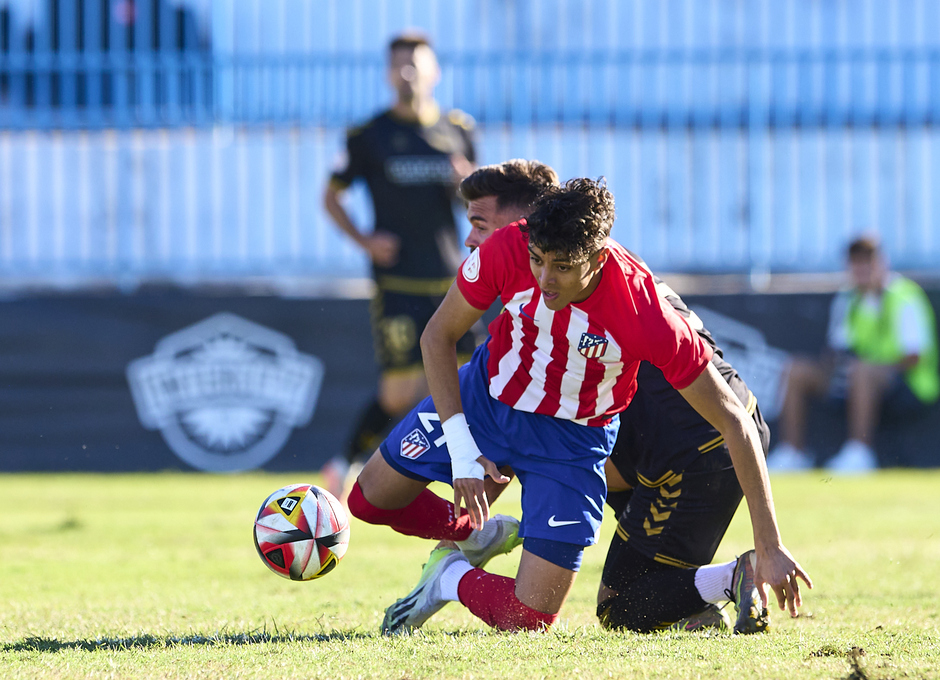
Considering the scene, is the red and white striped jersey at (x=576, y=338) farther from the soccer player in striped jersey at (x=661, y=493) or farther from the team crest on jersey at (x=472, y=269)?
the soccer player in striped jersey at (x=661, y=493)

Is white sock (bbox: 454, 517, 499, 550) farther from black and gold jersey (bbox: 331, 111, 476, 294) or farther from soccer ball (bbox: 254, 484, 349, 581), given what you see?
black and gold jersey (bbox: 331, 111, 476, 294)

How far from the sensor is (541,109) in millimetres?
12242

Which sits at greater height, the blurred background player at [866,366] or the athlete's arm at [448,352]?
the athlete's arm at [448,352]

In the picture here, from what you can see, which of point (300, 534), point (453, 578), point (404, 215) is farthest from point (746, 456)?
point (404, 215)

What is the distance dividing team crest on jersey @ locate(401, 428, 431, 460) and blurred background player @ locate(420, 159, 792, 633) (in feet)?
1.08

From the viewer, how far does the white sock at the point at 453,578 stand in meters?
3.91

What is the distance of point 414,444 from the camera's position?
13.6 ft

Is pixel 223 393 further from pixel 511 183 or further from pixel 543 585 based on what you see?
pixel 543 585

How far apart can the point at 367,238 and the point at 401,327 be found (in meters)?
0.66

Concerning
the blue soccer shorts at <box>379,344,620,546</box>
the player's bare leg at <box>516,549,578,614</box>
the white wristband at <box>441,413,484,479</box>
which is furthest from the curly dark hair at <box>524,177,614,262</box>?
the player's bare leg at <box>516,549,578,614</box>

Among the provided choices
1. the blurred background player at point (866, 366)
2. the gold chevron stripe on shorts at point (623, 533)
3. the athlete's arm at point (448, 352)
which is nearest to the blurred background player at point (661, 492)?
the gold chevron stripe on shorts at point (623, 533)

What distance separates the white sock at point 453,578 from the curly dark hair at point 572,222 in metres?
1.24

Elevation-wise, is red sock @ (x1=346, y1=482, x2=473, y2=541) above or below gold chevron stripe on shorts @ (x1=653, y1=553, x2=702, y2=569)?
above

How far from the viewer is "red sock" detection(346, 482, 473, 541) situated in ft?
13.9
